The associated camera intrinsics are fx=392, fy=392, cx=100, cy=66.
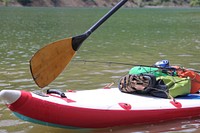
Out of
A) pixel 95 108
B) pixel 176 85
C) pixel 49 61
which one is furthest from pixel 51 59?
pixel 176 85

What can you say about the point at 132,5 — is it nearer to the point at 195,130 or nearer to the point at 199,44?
the point at 199,44

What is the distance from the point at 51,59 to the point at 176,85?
2761 millimetres

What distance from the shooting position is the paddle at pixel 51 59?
761 cm

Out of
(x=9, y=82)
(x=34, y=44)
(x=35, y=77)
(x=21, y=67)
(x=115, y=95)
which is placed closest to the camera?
(x=35, y=77)

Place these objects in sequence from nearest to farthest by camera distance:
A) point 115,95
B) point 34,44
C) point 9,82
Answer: point 115,95 → point 9,82 → point 34,44

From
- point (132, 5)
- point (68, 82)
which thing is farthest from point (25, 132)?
point (132, 5)

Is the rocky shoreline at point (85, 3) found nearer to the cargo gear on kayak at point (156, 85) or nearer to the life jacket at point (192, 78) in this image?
the life jacket at point (192, 78)

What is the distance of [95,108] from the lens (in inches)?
290

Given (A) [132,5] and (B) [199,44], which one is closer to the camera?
(B) [199,44]

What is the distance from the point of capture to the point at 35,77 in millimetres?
7594

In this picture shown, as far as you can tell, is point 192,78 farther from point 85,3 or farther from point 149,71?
point 85,3

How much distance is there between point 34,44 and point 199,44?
9273 millimetres

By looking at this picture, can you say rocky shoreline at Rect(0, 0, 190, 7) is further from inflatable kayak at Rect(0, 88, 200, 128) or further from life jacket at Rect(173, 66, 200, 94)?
inflatable kayak at Rect(0, 88, 200, 128)

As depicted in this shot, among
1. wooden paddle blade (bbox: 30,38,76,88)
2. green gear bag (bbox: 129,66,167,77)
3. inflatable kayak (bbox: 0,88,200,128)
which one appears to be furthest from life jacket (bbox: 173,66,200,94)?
wooden paddle blade (bbox: 30,38,76,88)
